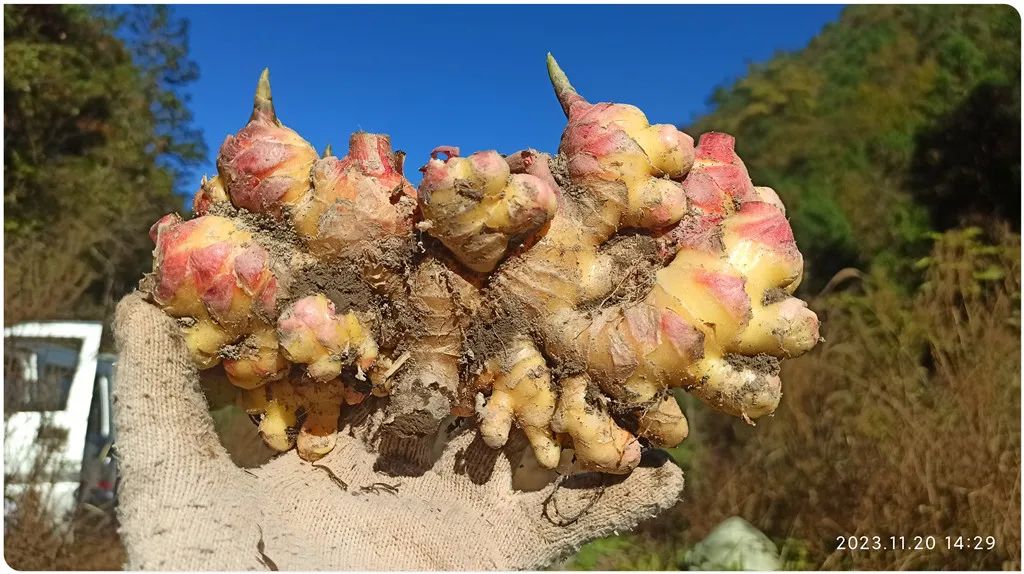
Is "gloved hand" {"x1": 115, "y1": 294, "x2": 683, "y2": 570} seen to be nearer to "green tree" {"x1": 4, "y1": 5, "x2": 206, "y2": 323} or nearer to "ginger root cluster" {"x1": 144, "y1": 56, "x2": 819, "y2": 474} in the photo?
"ginger root cluster" {"x1": 144, "y1": 56, "x2": 819, "y2": 474}

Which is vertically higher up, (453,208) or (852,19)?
(852,19)

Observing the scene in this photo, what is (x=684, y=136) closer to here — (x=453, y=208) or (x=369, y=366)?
(x=453, y=208)

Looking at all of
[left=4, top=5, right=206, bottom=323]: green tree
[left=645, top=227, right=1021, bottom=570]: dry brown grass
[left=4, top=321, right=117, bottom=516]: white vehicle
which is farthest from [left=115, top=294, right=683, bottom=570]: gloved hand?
[left=4, top=5, right=206, bottom=323]: green tree

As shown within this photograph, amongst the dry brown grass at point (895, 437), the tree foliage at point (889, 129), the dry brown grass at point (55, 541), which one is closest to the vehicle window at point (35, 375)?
the dry brown grass at point (55, 541)

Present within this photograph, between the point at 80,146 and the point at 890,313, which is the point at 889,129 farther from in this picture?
the point at 80,146

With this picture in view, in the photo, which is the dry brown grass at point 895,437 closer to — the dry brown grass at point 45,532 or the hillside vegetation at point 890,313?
the hillside vegetation at point 890,313

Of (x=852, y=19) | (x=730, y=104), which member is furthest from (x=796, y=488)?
(x=852, y=19)
